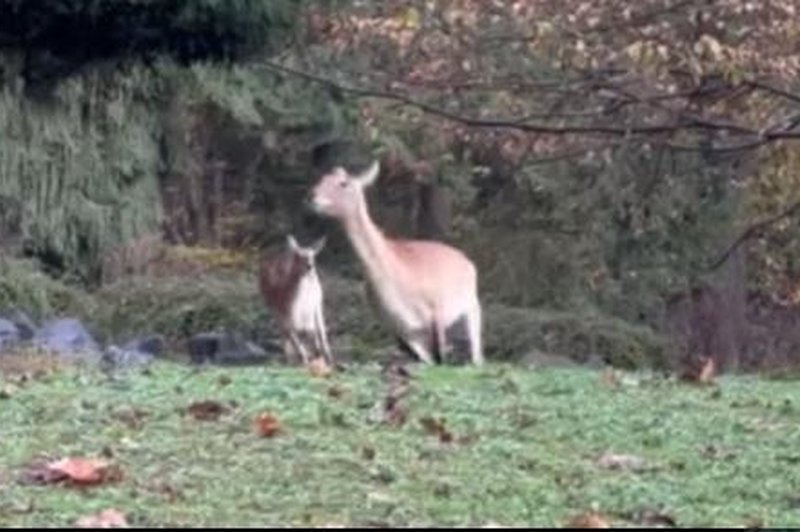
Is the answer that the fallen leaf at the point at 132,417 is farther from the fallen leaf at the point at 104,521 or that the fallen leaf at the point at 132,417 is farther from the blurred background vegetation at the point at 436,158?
the blurred background vegetation at the point at 436,158

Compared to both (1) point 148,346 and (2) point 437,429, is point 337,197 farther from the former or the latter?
(2) point 437,429

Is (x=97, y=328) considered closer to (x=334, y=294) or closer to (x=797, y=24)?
(x=334, y=294)

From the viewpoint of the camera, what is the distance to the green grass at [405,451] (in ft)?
24.6

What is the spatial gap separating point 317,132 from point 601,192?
6.21 m

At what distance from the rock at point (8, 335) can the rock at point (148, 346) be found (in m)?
0.84

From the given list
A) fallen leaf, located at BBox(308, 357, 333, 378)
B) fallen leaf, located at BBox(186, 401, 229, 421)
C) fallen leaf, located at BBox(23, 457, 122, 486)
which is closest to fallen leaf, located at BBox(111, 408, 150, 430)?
fallen leaf, located at BBox(186, 401, 229, 421)

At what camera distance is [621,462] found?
8617mm

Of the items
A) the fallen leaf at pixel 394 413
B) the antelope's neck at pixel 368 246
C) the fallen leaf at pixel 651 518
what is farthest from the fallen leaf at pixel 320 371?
the fallen leaf at pixel 651 518

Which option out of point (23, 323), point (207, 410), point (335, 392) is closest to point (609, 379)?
point (335, 392)

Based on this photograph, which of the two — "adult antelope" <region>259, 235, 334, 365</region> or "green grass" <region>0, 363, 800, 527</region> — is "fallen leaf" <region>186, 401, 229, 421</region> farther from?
"adult antelope" <region>259, 235, 334, 365</region>

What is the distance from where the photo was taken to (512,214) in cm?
2964

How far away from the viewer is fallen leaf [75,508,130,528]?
22.8 ft

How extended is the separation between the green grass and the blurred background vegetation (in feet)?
7.12

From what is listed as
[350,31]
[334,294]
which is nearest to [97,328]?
[334,294]
